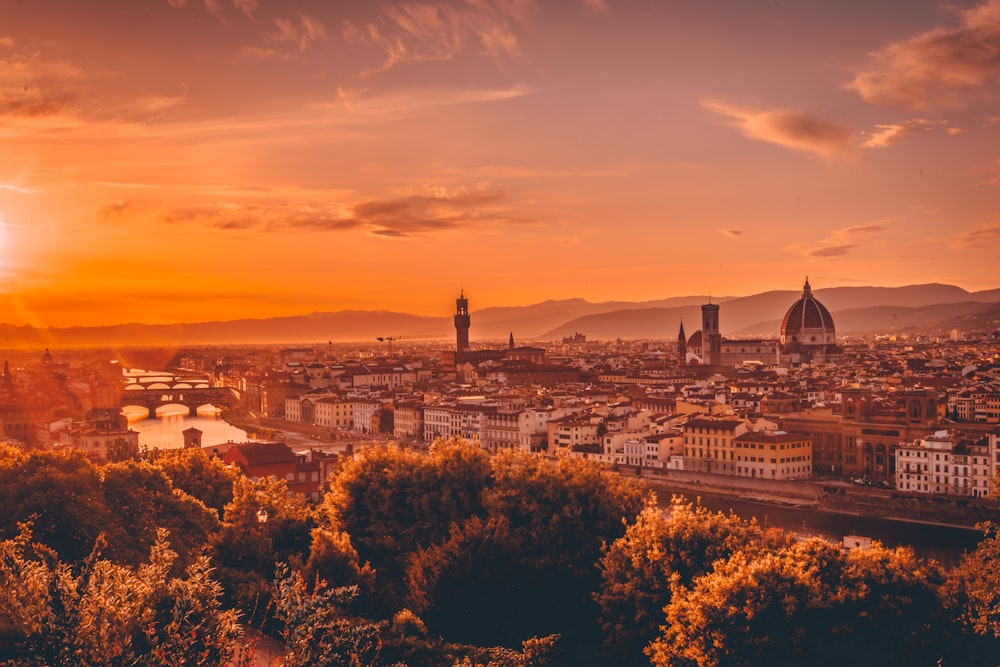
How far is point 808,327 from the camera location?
93.9m

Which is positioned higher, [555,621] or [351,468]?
[351,468]

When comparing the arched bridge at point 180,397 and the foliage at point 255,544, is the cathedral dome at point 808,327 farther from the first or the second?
the foliage at point 255,544

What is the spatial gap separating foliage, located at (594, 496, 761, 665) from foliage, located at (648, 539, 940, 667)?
1.45ft

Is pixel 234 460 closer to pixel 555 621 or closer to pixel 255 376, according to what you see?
pixel 555 621

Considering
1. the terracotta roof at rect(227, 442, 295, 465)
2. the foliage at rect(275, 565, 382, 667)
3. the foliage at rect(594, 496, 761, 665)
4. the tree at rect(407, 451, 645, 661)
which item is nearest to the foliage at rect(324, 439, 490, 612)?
the tree at rect(407, 451, 645, 661)

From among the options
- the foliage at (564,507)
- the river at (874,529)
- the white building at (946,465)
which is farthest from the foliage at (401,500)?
the white building at (946,465)

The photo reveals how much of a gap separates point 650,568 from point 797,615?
1.98 m

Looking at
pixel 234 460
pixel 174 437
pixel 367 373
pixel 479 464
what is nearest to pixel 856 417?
pixel 234 460

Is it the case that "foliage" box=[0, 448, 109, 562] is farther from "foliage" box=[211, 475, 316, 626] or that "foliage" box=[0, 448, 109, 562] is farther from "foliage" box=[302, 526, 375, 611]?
"foliage" box=[302, 526, 375, 611]

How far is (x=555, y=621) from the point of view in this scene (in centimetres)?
1313

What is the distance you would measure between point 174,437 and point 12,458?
133 feet

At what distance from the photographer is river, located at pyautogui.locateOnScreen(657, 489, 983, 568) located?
26.8 metres

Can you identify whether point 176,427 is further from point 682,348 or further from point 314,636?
point 314,636

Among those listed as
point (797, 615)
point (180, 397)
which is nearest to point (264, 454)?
point (797, 615)
